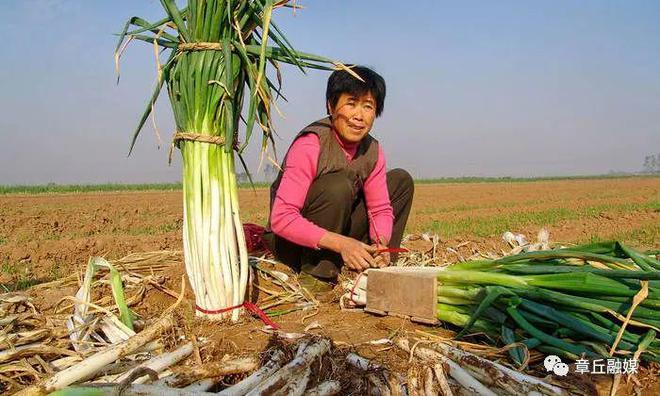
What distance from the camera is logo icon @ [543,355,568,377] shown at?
2051 mm

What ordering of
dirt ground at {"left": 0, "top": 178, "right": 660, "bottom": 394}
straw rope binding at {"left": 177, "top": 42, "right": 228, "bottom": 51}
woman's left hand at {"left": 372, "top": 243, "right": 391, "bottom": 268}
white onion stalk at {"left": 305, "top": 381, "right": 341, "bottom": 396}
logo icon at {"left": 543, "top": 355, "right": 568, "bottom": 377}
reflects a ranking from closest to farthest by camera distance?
white onion stalk at {"left": 305, "top": 381, "right": 341, "bottom": 396} < logo icon at {"left": 543, "top": 355, "right": 568, "bottom": 377} < dirt ground at {"left": 0, "top": 178, "right": 660, "bottom": 394} < straw rope binding at {"left": 177, "top": 42, "right": 228, "bottom": 51} < woman's left hand at {"left": 372, "top": 243, "right": 391, "bottom": 268}

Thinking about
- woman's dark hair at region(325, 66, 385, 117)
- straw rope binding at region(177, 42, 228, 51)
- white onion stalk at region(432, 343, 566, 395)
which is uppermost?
straw rope binding at region(177, 42, 228, 51)

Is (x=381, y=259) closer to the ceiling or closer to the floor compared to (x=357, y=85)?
closer to the floor

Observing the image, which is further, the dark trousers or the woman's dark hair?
the dark trousers

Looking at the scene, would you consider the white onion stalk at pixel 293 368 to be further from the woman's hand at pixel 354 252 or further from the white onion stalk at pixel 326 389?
the woman's hand at pixel 354 252

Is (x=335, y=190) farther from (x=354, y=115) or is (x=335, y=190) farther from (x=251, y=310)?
(x=251, y=310)

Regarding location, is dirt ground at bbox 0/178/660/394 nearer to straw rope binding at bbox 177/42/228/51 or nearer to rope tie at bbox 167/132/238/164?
rope tie at bbox 167/132/238/164

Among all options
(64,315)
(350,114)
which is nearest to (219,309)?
(64,315)

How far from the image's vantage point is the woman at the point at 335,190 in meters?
3.12

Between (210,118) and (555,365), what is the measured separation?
1.78 meters

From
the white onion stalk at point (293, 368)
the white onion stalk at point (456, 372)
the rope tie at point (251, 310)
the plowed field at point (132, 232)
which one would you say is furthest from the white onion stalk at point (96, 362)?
the plowed field at point (132, 232)

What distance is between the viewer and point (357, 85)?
3.23 metres

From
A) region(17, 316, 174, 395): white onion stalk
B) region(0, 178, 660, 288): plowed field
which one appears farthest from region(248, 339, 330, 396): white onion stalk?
region(0, 178, 660, 288): plowed field

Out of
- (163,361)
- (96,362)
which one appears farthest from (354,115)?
(96,362)
